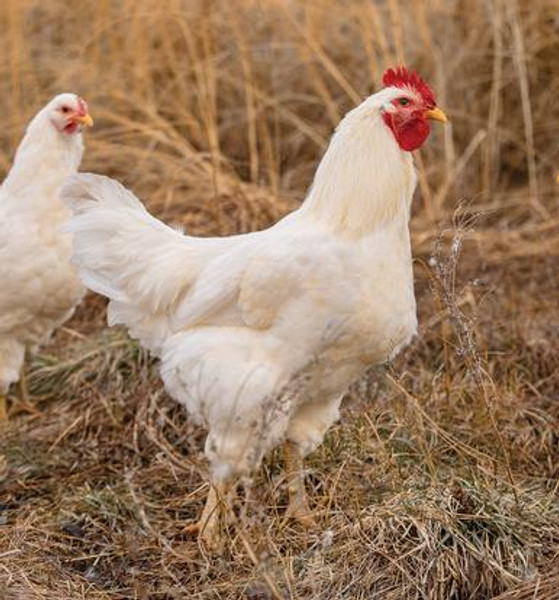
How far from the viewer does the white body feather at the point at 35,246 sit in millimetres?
5492

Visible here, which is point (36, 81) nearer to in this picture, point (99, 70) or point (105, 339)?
point (99, 70)

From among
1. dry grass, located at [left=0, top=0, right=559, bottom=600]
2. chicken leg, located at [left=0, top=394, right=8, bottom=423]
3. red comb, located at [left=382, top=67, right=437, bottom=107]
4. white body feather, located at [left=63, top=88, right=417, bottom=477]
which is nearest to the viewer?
dry grass, located at [left=0, top=0, right=559, bottom=600]

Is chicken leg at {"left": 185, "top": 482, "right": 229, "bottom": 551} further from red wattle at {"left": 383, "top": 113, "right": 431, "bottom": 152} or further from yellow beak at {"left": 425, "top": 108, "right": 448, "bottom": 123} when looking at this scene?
yellow beak at {"left": 425, "top": 108, "right": 448, "bottom": 123}

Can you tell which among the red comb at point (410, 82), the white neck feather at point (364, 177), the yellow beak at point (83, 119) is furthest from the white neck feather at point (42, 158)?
the red comb at point (410, 82)

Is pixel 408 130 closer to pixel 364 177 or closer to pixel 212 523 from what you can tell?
pixel 364 177

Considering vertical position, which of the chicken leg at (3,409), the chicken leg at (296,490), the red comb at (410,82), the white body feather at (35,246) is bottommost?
the chicken leg at (3,409)

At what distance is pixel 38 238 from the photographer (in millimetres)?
5516

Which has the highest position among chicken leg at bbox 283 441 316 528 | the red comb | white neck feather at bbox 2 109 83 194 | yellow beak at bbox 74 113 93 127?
the red comb

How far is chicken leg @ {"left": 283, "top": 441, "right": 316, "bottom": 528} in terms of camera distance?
4.45 meters

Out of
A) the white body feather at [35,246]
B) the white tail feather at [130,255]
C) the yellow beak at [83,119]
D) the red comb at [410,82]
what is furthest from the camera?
the yellow beak at [83,119]

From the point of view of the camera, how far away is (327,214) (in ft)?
14.2

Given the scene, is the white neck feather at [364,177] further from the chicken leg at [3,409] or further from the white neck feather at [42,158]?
the chicken leg at [3,409]

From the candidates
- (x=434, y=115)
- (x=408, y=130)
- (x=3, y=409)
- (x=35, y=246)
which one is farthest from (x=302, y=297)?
(x=3, y=409)

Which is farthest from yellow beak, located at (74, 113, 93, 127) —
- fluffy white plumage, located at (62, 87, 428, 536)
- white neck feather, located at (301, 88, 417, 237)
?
white neck feather, located at (301, 88, 417, 237)
